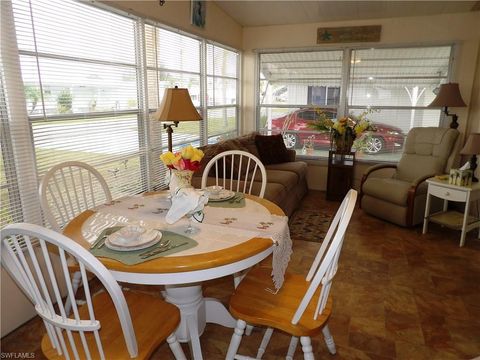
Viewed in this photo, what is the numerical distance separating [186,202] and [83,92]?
5.02ft

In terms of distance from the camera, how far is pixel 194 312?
1.75 meters

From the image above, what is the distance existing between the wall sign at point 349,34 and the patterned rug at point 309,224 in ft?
8.00

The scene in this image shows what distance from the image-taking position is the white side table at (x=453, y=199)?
314cm

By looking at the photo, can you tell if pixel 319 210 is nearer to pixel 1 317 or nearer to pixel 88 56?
pixel 88 56

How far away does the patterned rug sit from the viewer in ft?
11.2

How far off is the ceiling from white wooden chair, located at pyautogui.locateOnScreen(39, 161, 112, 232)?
286 centimetres

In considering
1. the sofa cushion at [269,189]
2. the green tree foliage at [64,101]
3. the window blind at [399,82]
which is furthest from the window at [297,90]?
the green tree foliage at [64,101]

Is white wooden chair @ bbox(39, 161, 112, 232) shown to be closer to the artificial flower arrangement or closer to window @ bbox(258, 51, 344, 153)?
the artificial flower arrangement

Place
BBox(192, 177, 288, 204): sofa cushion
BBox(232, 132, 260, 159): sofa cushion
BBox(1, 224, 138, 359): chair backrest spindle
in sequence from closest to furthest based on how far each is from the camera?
BBox(1, 224, 138, 359): chair backrest spindle
BBox(192, 177, 288, 204): sofa cushion
BBox(232, 132, 260, 159): sofa cushion

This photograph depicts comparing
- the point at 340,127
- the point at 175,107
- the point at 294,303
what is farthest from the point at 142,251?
the point at 340,127

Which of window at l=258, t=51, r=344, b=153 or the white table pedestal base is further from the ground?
window at l=258, t=51, r=344, b=153

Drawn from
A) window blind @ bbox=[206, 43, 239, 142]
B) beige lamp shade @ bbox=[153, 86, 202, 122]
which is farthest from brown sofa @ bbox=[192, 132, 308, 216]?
beige lamp shade @ bbox=[153, 86, 202, 122]

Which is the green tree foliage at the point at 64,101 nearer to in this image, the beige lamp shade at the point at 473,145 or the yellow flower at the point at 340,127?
the yellow flower at the point at 340,127

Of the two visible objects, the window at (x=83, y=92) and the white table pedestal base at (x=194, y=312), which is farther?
the window at (x=83, y=92)
